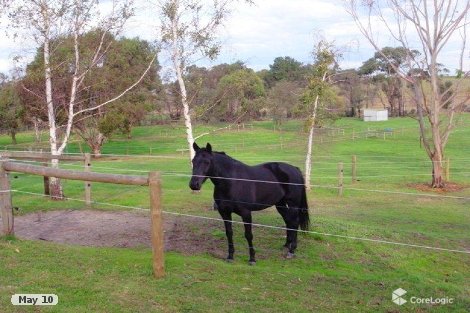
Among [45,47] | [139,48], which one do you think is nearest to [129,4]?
[45,47]

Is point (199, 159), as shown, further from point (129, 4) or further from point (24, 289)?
point (129, 4)

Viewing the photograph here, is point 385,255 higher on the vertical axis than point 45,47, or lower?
lower

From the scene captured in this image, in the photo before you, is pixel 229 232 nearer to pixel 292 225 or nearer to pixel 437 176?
pixel 292 225

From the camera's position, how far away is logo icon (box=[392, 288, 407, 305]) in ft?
15.9

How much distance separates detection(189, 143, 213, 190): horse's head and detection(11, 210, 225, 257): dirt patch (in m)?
1.20

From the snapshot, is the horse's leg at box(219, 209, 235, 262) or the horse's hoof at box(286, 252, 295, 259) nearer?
the horse's leg at box(219, 209, 235, 262)

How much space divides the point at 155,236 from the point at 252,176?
2110 mm

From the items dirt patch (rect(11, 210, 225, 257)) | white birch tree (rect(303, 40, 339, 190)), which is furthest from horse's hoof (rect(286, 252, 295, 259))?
white birch tree (rect(303, 40, 339, 190))

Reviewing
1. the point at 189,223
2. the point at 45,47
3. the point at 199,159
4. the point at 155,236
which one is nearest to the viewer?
the point at 155,236

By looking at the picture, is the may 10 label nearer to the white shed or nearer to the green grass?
the green grass

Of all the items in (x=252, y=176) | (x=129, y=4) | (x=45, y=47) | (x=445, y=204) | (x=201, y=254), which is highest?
(x=129, y=4)

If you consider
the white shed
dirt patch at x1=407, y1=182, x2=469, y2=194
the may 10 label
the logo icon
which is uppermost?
the white shed

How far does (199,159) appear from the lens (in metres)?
6.25

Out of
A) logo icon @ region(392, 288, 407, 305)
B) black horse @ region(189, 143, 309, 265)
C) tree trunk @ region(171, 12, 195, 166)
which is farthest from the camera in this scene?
tree trunk @ region(171, 12, 195, 166)
